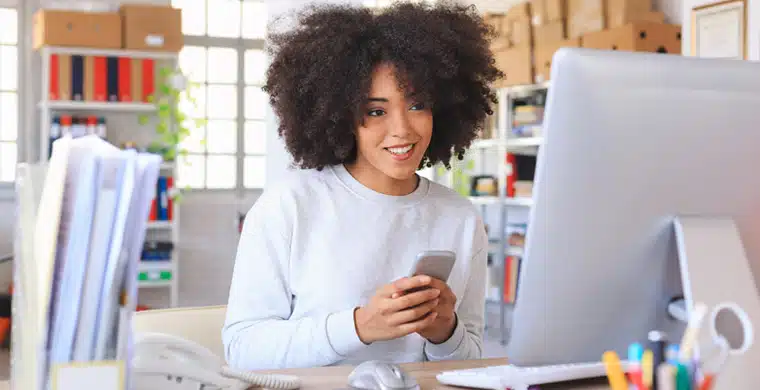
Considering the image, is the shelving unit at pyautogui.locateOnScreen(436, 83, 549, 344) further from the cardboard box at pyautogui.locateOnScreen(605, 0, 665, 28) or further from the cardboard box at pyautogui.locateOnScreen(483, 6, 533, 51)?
the cardboard box at pyautogui.locateOnScreen(605, 0, 665, 28)

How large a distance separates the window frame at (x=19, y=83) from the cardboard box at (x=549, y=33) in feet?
11.9

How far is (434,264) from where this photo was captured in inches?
50.1

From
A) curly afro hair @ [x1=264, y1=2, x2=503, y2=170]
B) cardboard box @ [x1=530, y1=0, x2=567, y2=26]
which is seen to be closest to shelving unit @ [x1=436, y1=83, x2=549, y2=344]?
cardboard box @ [x1=530, y1=0, x2=567, y2=26]

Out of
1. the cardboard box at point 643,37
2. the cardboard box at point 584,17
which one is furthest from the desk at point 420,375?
the cardboard box at point 584,17

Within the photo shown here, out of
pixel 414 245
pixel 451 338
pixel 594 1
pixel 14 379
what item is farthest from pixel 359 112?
pixel 594 1

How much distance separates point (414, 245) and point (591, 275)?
26.8 inches

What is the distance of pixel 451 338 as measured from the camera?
1508 mm

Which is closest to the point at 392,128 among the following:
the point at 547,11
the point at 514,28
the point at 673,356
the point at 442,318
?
the point at 442,318

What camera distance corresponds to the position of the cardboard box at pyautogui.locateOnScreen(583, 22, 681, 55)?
179 inches

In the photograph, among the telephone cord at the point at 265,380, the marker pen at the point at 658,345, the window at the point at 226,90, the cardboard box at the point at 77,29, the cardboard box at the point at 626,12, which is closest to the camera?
the marker pen at the point at 658,345

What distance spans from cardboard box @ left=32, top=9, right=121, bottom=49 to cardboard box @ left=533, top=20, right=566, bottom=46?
277 cm

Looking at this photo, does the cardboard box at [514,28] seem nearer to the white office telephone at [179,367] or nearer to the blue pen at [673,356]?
the white office telephone at [179,367]

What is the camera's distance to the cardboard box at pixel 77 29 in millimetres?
5344

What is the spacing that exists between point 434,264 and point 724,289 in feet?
1.43
